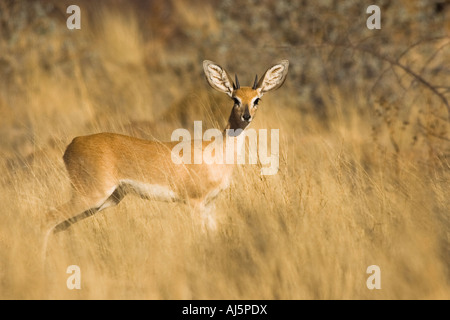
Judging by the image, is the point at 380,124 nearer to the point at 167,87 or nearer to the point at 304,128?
the point at 304,128

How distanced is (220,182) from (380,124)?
302 cm

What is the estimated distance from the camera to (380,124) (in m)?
7.84

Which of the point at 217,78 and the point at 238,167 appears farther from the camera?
the point at 238,167

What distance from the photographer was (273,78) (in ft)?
19.1

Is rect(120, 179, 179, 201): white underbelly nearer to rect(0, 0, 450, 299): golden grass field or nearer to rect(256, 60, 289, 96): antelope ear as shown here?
rect(0, 0, 450, 299): golden grass field

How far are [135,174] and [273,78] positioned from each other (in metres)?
1.40

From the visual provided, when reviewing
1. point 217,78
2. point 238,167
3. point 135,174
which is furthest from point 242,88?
point 135,174

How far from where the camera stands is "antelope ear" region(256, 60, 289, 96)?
5.65 meters

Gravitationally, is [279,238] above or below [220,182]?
below

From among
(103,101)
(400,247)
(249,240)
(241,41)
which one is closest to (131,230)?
(249,240)

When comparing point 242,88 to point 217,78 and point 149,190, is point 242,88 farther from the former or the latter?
point 149,190

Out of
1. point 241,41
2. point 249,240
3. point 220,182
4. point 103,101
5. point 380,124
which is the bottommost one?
point 249,240

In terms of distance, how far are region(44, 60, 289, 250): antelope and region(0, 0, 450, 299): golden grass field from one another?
0.45ft

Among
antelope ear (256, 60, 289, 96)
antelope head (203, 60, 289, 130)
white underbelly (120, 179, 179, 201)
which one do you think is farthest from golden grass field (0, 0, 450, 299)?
antelope ear (256, 60, 289, 96)
